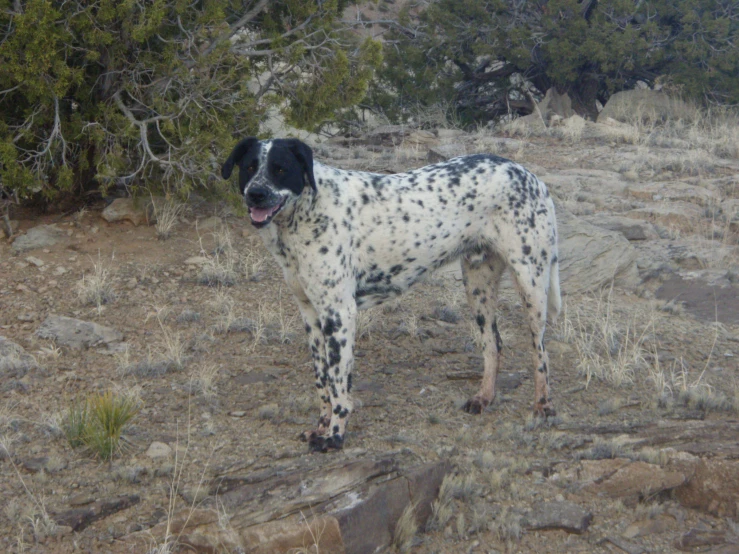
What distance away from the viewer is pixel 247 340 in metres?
7.02

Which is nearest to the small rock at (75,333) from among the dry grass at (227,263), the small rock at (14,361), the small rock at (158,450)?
the small rock at (14,361)

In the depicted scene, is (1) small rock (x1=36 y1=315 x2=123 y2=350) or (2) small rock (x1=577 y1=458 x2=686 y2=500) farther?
(1) small rock (x1=36 y1=315 x2=123 y2=350)

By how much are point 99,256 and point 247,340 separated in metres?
1.81

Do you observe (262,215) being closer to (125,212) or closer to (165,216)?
(165,216)

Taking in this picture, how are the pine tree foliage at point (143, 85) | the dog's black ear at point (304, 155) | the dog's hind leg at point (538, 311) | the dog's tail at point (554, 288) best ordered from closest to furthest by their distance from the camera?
the dog's black ear at point (304, 155) < the dog's hind leg at point (538, 311) < the dog's tail at point (554, 288) < the pine tree foliage at point (143, 85)

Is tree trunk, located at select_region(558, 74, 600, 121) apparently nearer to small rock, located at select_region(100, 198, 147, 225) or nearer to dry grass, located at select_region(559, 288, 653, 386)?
dry grass, located at select_region(559, 288, 653, 386)

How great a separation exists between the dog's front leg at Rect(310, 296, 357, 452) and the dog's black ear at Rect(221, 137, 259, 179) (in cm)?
99

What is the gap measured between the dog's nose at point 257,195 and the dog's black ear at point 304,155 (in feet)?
1.07

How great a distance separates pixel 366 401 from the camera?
6.05 meters

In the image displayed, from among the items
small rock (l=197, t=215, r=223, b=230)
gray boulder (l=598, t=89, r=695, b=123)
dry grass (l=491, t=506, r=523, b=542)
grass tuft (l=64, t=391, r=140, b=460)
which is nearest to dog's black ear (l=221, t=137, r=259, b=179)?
grass tuft (l=64, t=391, r=140, b=460)

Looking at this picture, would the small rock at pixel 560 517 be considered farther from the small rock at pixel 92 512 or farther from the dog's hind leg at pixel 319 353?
the small rock at pixel 92 512

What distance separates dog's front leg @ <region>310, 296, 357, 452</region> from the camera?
5191mm

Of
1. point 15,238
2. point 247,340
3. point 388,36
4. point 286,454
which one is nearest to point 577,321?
point 247,340

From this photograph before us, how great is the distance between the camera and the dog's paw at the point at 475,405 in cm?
597
